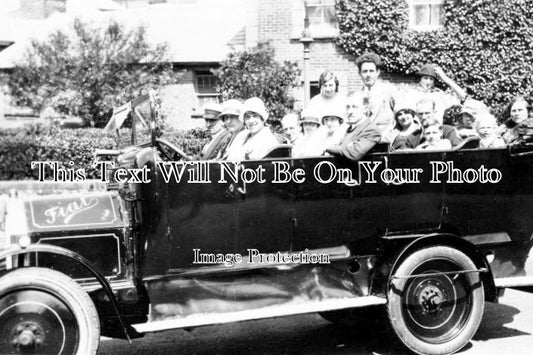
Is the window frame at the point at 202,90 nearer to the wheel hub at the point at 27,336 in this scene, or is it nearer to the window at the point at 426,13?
the window at the point at 426,13

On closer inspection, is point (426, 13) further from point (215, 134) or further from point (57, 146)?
point (215, 134)

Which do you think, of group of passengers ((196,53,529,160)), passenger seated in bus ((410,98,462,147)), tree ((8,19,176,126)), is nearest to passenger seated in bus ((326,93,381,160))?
group of passengers ((196,53,529,160))

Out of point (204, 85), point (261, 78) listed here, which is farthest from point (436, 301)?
point (204, 85)

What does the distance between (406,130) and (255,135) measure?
1263 millimetres

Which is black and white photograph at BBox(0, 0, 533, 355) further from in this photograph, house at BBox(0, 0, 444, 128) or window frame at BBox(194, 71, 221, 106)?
window frame at BBox(194, 71, 221, 106)

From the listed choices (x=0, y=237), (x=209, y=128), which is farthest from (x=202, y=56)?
(x=0, y=237)

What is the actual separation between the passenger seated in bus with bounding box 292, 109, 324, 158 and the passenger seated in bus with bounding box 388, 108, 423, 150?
0.62 meters

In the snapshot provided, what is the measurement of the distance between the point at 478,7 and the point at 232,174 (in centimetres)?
1179

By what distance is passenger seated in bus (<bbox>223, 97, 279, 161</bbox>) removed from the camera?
4.94 metres

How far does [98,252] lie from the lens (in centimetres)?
425

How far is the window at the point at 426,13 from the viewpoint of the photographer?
14805mm

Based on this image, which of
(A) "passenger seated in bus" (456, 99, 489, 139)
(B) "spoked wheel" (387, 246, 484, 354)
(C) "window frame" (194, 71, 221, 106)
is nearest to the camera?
(B) "spoked wheel" (387, 246, 484, 354)

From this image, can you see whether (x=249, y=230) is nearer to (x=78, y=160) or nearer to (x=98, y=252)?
(x=98, y=252)

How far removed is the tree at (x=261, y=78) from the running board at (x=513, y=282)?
956 centimetres
